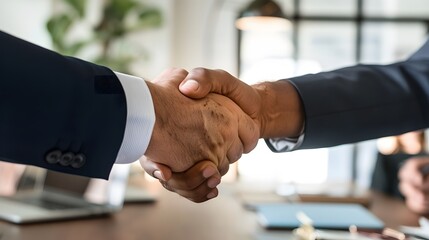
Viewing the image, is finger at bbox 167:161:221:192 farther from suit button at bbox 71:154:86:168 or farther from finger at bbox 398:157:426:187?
finger at bbox 398:157:426:187

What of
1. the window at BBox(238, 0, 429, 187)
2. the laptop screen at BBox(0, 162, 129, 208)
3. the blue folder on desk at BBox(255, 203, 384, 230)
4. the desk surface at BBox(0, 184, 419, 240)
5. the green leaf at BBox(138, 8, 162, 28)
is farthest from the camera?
the window at BBox(238, 0, 429, 187)

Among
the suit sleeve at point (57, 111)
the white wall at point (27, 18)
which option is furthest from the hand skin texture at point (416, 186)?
the white wall at point (27, 18)

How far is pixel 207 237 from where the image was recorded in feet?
3.93

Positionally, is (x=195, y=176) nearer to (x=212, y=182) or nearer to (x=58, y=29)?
(x=212, y=182)

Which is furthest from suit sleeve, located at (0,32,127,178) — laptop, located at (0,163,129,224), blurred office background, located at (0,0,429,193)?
blurred office background, located at (0,0,429,193)

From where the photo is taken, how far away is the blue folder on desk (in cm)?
130

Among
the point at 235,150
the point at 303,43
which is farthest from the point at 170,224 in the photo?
the point at 303,43

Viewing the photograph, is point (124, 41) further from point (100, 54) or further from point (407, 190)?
point (407, 190)

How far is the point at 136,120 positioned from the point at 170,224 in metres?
0.43

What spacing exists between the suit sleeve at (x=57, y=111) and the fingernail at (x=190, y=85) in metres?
0.20

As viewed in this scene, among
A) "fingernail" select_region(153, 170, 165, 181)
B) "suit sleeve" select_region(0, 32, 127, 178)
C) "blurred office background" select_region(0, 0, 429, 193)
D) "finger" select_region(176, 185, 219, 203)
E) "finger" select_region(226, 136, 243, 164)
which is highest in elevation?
"suit sleeve" select_region(0, 32, 127, 178)

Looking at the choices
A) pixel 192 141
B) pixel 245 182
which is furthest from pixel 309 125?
pixel 245 182

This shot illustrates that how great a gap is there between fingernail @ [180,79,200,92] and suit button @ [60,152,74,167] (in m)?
0.30

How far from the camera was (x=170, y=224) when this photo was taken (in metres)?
1.33
